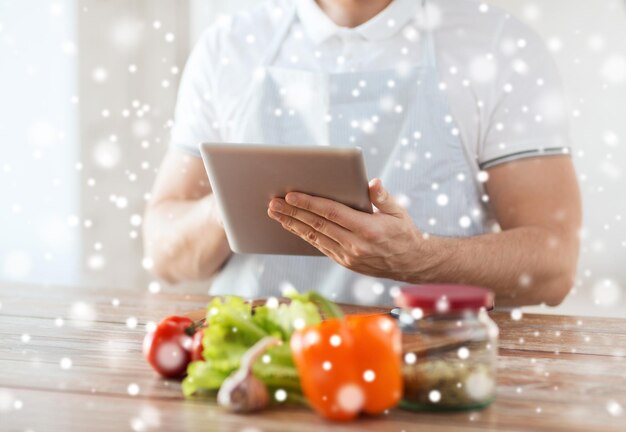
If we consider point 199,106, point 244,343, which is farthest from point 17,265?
point 244,343

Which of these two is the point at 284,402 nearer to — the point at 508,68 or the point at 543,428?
the point at 543,428

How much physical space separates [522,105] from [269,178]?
689 millimetres

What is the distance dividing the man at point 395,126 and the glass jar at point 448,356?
0.72 metres

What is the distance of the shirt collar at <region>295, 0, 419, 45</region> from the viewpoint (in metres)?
1.72

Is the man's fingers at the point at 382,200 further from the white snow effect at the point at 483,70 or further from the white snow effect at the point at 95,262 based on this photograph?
the white snow effect at the point at 95,262

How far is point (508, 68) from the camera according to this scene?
1.67 metres

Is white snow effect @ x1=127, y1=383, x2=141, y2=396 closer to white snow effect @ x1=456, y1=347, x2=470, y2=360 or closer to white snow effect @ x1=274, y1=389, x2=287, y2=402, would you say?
white snow effect @ x1=274, y1=389, x2=287, y2=402

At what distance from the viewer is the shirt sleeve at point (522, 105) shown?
5.29 feet

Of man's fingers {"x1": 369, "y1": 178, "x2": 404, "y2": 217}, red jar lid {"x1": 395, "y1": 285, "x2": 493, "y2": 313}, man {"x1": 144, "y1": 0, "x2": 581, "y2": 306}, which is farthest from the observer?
man {"x1": 144, "y1": 0, "x2": 581, "y2": 306}

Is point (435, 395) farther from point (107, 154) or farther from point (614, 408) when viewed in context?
point (107, 154)

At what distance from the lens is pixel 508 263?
1.49 meters

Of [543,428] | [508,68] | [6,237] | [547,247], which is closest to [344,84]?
[508,68]

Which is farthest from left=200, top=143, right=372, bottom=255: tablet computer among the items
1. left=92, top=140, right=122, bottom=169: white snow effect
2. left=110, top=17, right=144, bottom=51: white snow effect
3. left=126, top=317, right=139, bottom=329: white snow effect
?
left=110, top=17, right=144, bottom=51: white snow effect

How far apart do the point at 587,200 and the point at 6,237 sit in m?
1.75
